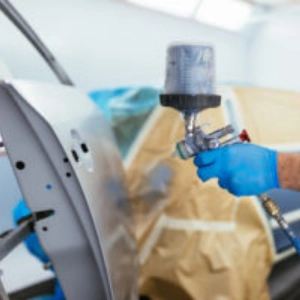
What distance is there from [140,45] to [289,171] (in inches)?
60.7

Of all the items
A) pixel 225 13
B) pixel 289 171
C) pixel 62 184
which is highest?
pixel 225 13

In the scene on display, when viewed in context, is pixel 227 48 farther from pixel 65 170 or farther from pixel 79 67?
pixel 65 170

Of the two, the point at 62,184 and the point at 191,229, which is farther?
the point at 191,229

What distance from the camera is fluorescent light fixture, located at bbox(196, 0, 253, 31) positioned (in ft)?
8.51

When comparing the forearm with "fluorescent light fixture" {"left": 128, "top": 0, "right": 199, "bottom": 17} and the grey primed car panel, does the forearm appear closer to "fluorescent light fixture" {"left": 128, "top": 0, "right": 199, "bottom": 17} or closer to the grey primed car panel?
the grey primed car panel

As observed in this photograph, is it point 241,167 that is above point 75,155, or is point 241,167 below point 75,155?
below

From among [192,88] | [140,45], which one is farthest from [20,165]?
[140,45]

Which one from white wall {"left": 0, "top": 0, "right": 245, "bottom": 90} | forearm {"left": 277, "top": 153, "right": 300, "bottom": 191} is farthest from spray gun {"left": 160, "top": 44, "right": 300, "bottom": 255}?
white wall {"left": 0, "top": 0, "right": 245, "bottom": 90}

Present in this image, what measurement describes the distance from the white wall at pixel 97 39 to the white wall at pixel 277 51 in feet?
2.06

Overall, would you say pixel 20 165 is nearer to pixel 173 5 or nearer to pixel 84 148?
pixel 84 148

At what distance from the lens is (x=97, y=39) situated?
82.8 inches

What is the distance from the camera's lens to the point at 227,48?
2.99 metres

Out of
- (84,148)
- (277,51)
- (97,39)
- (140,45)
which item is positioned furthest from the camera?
(277,51)

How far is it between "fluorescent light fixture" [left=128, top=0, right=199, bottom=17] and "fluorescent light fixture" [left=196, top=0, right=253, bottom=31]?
0.27ft
